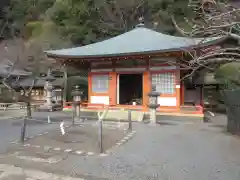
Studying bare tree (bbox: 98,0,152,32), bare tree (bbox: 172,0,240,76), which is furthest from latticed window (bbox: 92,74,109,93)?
bare tree (bbox: 98,0,152,32)

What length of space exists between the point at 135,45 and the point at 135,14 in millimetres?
14196

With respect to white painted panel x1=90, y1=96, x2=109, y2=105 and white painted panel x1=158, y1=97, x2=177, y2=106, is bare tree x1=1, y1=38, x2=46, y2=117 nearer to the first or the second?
white painted panel x1=90, y1=96, x2=109, y2=105

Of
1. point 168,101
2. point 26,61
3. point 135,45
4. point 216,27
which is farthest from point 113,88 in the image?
point 26,61

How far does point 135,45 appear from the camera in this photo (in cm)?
1439

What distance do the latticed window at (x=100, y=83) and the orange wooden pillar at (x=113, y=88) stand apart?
13.3 inches

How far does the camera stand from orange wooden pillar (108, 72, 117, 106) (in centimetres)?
1436

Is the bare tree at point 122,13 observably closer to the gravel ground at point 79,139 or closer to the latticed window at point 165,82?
the latticed window at point 165,82

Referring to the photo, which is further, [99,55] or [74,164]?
[99,55]

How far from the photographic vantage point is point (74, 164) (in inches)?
217

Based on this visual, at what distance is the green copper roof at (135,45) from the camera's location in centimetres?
1272

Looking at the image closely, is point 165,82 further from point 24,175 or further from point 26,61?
point 26,61

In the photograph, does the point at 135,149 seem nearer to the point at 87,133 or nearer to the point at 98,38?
the point at 87,133

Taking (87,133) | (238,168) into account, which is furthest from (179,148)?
(87,133)

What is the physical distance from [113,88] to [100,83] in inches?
40.5
